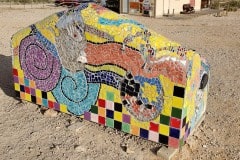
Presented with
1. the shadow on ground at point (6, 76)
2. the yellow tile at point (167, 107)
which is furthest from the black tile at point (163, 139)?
the shadow on ground at point (6, 76)

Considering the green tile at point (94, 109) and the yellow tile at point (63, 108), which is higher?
the green tile at point (94, 109)

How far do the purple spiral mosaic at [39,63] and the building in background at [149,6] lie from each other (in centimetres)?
1881

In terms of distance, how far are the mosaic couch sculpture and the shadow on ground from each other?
1.65 meters

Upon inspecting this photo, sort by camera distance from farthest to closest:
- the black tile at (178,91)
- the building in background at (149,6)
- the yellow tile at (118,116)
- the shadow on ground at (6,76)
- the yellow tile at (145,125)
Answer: the building in background at (149,6), the shadow on ground at (6,76), the yellow tile at (118,116), the yellow tile at (145,125), the black tile at (178,91)

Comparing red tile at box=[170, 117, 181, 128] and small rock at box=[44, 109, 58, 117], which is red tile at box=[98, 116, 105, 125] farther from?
red tile at box=[170, 117, 181, 128]

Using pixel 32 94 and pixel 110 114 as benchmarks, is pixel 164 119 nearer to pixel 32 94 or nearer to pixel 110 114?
pixel 110 114

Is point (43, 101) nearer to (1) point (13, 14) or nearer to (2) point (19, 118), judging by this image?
(2) point (19, 118)

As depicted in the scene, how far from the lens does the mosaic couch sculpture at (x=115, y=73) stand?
5625 mm

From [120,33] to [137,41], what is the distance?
0.36 metres

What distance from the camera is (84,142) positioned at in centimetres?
627

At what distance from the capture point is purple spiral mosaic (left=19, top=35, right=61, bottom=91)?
688 cm

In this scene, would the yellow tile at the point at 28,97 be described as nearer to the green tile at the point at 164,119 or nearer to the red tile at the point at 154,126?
the red tile at the point at 154,126

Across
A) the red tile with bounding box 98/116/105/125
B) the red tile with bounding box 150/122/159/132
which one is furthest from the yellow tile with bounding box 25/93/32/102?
the red tile with bounding box 150/122/159/132

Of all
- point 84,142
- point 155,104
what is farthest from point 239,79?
point 84,142
